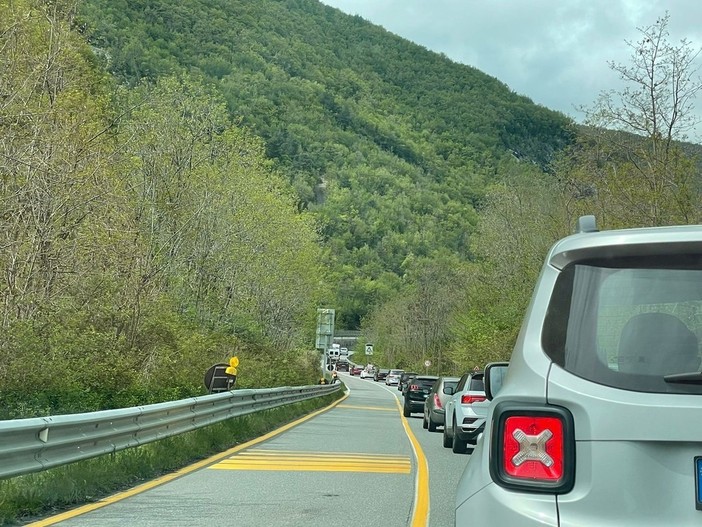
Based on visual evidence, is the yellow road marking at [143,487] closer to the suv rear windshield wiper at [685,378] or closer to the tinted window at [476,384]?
the tinted window at [476,384]

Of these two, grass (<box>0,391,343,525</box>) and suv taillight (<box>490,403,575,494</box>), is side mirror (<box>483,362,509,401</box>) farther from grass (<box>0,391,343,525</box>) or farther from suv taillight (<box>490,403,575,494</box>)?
grass (<box>0,391,343,525</box>)

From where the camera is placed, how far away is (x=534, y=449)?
11.6ft

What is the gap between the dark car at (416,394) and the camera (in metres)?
36.6

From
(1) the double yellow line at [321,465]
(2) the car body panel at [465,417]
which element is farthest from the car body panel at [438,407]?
(1) the double yellow line at [321,465]

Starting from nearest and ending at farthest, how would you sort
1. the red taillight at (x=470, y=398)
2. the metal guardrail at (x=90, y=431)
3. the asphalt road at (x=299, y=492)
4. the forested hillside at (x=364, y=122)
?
the metal guardrail at (x=90, y=431) < the asphalt road at (x=299, y=492) < the red taillight at (x=470, y=398) < the forested hillside at (x=364, y=122)

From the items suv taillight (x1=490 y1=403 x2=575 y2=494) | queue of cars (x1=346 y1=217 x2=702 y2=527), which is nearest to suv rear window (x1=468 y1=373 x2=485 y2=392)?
queue of cars (x1=346 y1=217 x2=702 y2=527)

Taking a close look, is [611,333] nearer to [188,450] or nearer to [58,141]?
[188,450]

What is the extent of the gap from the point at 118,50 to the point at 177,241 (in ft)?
191

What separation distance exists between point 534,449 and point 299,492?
7.99 meters

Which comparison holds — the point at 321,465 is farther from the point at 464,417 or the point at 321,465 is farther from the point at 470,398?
the point at 470,398

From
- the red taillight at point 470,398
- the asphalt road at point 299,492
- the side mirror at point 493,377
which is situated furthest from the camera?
the red taillight at point 470,398

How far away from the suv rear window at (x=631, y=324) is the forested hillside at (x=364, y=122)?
99.2 meters

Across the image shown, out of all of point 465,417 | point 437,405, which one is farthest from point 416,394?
point 465,417

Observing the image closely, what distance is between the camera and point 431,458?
17.1 metres
